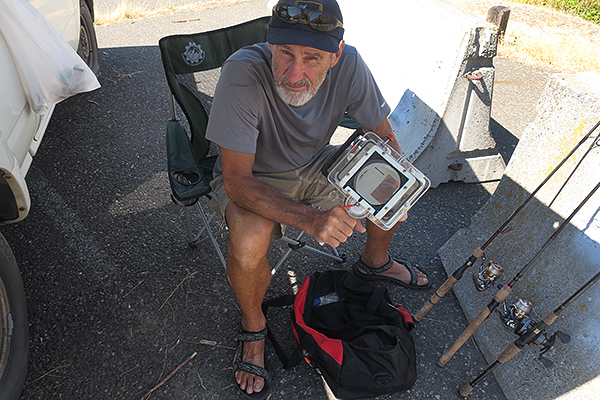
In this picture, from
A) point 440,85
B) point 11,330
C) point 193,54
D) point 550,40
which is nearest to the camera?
point 11,330

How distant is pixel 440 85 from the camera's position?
124 inches


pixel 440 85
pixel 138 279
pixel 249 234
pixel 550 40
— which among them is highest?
pixel 550 40

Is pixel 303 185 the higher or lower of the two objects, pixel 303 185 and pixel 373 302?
the higher

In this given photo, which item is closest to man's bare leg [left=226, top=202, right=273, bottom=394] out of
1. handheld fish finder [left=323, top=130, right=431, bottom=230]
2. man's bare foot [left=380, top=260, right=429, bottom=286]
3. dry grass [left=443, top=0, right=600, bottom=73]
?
handheld fish finder [left=323, top=130, right=431, bottom=230]

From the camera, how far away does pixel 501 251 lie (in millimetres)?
2404

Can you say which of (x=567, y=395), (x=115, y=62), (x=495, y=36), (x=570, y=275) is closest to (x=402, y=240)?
(x=570, y=275)

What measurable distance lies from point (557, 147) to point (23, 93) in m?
2.90

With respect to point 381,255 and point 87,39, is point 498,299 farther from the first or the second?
point 87,39

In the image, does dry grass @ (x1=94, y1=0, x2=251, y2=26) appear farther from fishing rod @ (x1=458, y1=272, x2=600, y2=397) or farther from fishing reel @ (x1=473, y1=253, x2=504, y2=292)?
fishing rod @ (x1=458, y1=272, x2=600, y2=397)

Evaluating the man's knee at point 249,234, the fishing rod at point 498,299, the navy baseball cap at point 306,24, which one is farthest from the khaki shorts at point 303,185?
the fishing rod at point 498,299

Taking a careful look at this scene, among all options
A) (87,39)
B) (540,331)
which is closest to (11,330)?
(540,331)

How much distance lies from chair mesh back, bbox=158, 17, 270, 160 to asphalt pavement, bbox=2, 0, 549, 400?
0.82m

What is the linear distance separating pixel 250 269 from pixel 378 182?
2.53 ft

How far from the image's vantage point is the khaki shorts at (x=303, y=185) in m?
2.30
